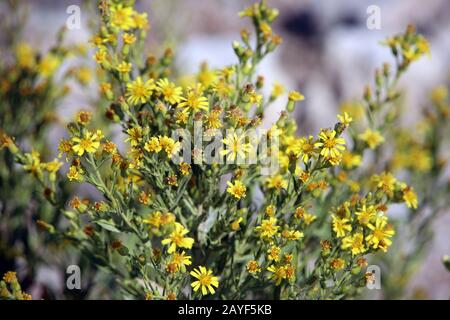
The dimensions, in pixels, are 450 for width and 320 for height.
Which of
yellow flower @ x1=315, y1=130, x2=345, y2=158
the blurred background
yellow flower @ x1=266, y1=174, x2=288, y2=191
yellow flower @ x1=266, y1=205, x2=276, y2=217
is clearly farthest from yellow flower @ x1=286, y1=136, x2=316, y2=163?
the blurred background

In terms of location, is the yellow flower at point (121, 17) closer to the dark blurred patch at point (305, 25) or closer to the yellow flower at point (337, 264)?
the yellow flower at point (337, 264)

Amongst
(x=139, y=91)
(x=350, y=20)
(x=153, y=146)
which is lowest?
(x=153, y=146)

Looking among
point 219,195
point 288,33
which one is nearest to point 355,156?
point 219,195

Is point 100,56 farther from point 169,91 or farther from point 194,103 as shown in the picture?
point 194,103

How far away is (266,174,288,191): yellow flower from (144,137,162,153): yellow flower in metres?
0.58

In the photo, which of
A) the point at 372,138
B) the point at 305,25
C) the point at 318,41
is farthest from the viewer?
the point at 305,25

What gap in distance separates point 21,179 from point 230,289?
2.03 meters

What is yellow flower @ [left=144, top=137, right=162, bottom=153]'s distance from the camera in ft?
7.52

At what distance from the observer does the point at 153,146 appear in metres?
2.29

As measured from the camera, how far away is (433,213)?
442cm

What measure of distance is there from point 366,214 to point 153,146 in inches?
39.4

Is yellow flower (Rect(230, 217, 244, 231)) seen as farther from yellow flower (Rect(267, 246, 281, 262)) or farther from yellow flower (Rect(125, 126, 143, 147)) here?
yellow flower (Rect(125, 126, 143, 147))

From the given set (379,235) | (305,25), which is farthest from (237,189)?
(305,25)
